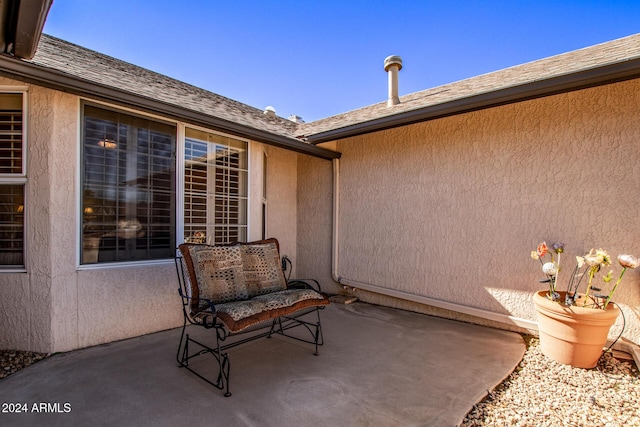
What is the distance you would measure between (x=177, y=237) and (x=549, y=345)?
15.6ft

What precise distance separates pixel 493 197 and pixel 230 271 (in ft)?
12.2

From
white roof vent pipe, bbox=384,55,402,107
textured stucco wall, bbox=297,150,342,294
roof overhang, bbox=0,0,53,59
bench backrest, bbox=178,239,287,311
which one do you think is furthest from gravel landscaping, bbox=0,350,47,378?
white roof vent pipe, bbox=384,55,402,107

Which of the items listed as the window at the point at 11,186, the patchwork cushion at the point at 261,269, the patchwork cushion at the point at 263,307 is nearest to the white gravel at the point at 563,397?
the patchwork cushion at the point at 263,307

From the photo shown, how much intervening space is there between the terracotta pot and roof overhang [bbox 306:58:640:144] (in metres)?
2.30

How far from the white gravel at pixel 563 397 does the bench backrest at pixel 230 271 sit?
250 centimetres

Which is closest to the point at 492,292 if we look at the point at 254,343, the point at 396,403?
the point at 396,403

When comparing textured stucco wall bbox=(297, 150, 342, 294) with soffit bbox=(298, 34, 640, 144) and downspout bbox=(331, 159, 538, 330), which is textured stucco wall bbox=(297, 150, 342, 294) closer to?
downspout bbox=(331, 159, 538, 330)

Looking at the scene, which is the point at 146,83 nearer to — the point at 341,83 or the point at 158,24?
the point at 158,24

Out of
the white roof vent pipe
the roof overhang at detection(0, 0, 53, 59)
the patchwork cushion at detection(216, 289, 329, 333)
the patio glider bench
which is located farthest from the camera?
the white roof vent pipe

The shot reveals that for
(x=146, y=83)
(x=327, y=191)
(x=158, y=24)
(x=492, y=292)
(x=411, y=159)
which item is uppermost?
(x=158, y=24)

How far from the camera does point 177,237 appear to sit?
4266mm

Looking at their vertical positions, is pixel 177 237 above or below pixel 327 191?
below

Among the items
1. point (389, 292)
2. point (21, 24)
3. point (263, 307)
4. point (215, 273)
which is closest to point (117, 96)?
point (21, 24)

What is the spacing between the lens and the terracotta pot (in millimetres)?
3018
